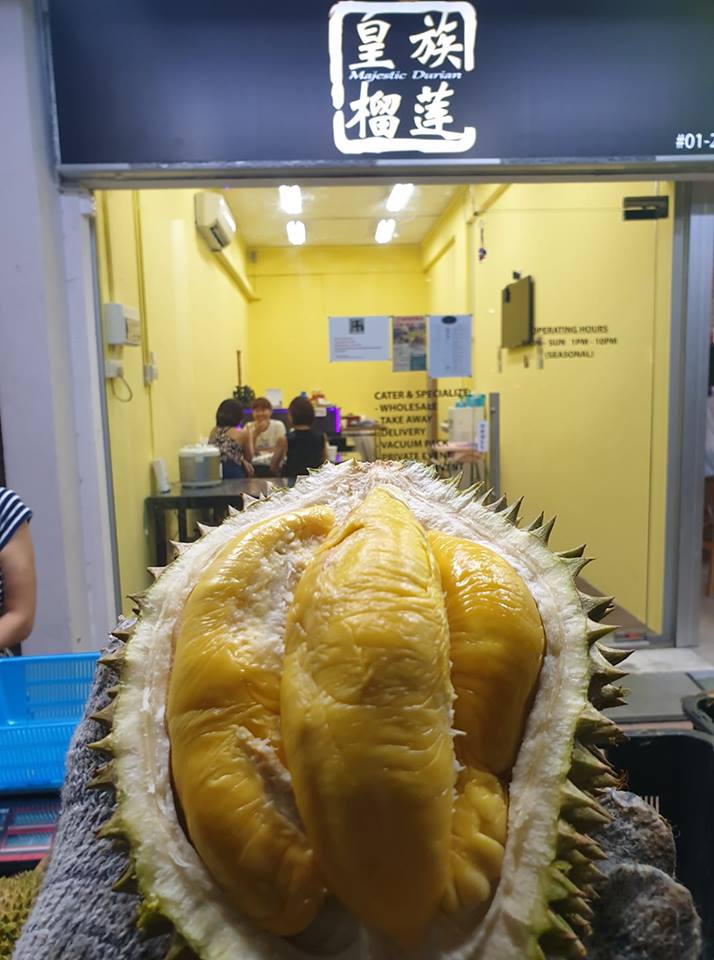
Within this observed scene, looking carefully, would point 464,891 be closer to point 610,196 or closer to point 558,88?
point 558,88

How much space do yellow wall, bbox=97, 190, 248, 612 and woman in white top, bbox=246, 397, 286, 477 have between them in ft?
1.36

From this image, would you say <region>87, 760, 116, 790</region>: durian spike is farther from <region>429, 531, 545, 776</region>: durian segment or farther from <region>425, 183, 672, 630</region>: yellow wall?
<region>425, 183, 672, 630</region>: yellow wall

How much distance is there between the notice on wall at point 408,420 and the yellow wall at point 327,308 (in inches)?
1.5

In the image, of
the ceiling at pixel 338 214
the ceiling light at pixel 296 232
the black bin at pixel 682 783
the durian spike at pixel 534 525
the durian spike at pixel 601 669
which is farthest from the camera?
the ceiling light at pixel 296 232

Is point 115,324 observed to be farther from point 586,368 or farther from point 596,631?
point 596,631

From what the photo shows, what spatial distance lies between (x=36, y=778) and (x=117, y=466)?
1.70m

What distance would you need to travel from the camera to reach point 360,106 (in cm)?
205

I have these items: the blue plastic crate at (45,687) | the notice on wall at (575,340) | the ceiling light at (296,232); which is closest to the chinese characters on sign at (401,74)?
the ceiling light at (296,232)

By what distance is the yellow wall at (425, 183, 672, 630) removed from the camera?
106 inches

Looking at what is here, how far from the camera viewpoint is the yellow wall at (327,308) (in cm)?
279

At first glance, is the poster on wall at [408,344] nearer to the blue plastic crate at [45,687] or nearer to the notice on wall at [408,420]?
the notice on wall at [408,420]

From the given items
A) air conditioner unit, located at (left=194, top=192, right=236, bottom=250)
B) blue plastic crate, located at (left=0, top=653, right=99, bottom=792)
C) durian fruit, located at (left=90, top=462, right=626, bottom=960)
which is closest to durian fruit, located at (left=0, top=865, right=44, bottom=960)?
blue plastic crate, located at (left=0, top=653, right=99, bottom=792)

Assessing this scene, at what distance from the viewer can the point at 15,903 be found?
27.7 inches

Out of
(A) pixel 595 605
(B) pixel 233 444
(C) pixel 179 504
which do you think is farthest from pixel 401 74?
(A) pixel 595 605
